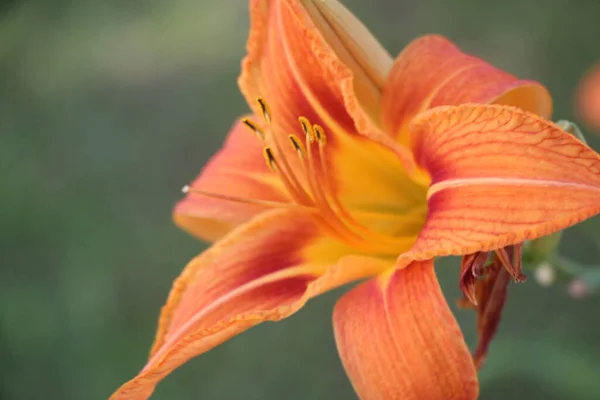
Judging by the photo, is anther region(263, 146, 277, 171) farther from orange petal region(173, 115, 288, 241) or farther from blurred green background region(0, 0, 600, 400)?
blurred green background region(0, 0, 600, 400)

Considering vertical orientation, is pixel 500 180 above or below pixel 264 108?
below

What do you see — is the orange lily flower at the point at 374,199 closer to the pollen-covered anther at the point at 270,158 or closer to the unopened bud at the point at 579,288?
the pollen-covered anther at the point at 270,158

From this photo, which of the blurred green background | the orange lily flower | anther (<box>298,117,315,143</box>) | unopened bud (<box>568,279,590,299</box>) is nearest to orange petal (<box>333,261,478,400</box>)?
the orange lily flower

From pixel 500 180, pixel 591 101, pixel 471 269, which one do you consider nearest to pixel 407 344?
pixel 471 269

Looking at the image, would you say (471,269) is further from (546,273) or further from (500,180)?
(546,273)

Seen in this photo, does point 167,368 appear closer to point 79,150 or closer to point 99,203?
point 99,203
